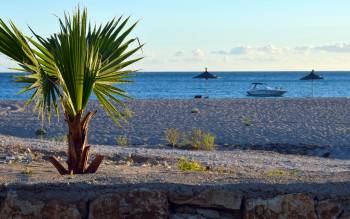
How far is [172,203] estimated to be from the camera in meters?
4.68

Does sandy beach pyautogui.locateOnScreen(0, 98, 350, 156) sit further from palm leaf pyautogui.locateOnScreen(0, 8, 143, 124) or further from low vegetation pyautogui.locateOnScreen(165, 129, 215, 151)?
palm leaf pyautogui.locateOnScreen(0, 8, 143, 124)

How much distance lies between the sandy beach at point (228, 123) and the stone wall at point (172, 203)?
40.1ft

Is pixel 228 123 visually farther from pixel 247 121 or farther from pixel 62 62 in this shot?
pixel 62 62

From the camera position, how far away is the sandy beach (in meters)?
18.5

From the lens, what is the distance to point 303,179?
508cm

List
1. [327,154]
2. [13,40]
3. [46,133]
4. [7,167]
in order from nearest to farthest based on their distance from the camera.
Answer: [13,40]
[7,167]
[327,154]
[46,133]

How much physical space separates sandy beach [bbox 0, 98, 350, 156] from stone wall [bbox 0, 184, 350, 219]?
481 inches

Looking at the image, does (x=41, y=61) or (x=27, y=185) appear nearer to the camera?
(x=27, y=185)

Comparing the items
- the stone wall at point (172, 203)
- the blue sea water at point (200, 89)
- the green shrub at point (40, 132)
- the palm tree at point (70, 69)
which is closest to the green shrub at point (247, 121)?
the green shrub at point (40, 132)

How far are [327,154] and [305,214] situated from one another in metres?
11.5

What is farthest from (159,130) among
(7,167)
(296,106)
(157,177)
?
(157,177)

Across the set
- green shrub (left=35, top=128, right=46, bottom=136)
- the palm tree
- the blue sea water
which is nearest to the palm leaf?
the palm tree

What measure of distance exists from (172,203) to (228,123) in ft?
56.7

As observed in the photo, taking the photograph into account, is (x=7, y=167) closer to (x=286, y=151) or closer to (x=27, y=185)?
(x=27, y=185)
